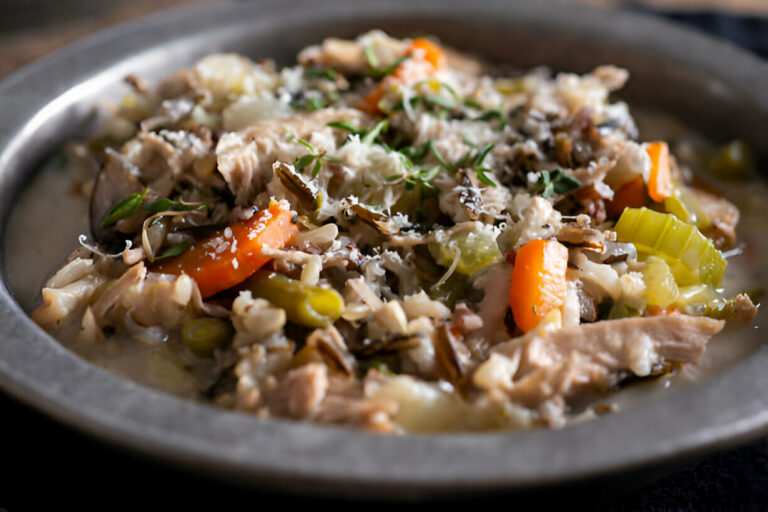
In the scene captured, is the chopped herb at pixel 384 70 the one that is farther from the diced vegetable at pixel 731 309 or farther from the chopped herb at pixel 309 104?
the diced vegetable at pixel 731 309

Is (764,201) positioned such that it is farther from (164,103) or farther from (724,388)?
(164,103)

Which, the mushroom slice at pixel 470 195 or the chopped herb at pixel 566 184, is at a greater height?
the mushroom slice at pixel 470 195

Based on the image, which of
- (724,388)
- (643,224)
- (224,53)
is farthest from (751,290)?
(224,53)

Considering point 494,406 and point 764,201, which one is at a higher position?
point 494,406

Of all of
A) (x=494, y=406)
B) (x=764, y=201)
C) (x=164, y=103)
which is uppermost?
(x=164, y=103)

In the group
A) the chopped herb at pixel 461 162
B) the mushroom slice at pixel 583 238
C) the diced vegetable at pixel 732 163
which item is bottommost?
the diced vegetable at pixel 732 163

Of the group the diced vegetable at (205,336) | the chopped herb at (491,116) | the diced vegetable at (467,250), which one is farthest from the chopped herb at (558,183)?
the diced vegetable at (205,336)
